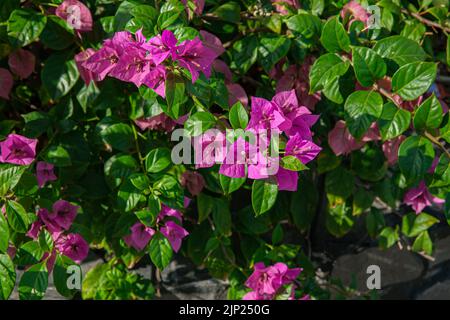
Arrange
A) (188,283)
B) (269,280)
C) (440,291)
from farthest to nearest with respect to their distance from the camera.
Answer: (440,291) → (188,283) → (269,280)

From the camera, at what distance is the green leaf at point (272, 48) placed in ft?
3.51

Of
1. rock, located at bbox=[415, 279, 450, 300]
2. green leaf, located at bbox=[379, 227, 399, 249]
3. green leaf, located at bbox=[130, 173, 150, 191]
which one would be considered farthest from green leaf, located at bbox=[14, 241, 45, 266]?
rock, located at bbox=[415, 279, 450, 300]

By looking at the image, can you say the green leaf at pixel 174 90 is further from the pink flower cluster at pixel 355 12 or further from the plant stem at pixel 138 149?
the pink flower cluster at pixel 355 12

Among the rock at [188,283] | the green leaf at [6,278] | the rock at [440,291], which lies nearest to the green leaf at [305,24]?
the green leaf at [6,278]

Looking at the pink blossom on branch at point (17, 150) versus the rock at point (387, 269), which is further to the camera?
the rock at point (387, 269)

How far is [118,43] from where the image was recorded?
Answer: 895 mm

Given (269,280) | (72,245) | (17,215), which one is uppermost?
(17,215)

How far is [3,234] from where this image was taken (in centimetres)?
91

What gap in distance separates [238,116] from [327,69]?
0.21 m

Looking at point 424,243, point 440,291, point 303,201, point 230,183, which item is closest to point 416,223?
point 424,243

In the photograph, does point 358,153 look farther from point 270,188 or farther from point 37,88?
point 37,88

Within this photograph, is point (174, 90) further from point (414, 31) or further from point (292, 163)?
point (414, 31)

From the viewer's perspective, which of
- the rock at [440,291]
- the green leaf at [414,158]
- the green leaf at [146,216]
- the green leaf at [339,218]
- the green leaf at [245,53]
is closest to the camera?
the green leaf at [414,158]
